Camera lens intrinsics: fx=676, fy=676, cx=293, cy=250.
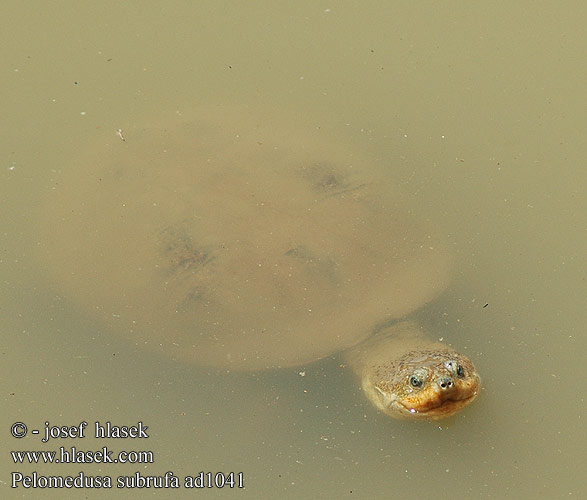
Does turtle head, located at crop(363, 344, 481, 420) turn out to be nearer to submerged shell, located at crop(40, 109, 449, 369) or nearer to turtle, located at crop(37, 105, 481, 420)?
turtle, located at crop(37, 105, 481, 420)

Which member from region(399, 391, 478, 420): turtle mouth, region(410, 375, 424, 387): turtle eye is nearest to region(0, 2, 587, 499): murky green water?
region(399, 391, 478, 420): turtle mouth

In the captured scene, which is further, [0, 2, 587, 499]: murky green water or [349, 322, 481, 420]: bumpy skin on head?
[0, 2, 587, 499]: murky green water

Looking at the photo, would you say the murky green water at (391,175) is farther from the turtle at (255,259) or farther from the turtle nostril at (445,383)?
the turtle nostril at (445,383)

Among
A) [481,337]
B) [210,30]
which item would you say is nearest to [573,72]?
[481,337]

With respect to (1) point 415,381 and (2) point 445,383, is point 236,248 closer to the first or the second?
(1) point 415,381

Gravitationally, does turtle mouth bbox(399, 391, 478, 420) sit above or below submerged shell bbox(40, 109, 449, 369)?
below

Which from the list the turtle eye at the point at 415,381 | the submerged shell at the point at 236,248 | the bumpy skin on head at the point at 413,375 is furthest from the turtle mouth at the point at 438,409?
the submerged shell at the point at 236,248

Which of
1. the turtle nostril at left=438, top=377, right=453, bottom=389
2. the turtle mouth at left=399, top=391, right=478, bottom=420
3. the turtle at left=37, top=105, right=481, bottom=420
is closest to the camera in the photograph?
the turtle nostril at left=438, top=377, right=453, bottom=389

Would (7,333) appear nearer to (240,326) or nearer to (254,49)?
(240,326)
